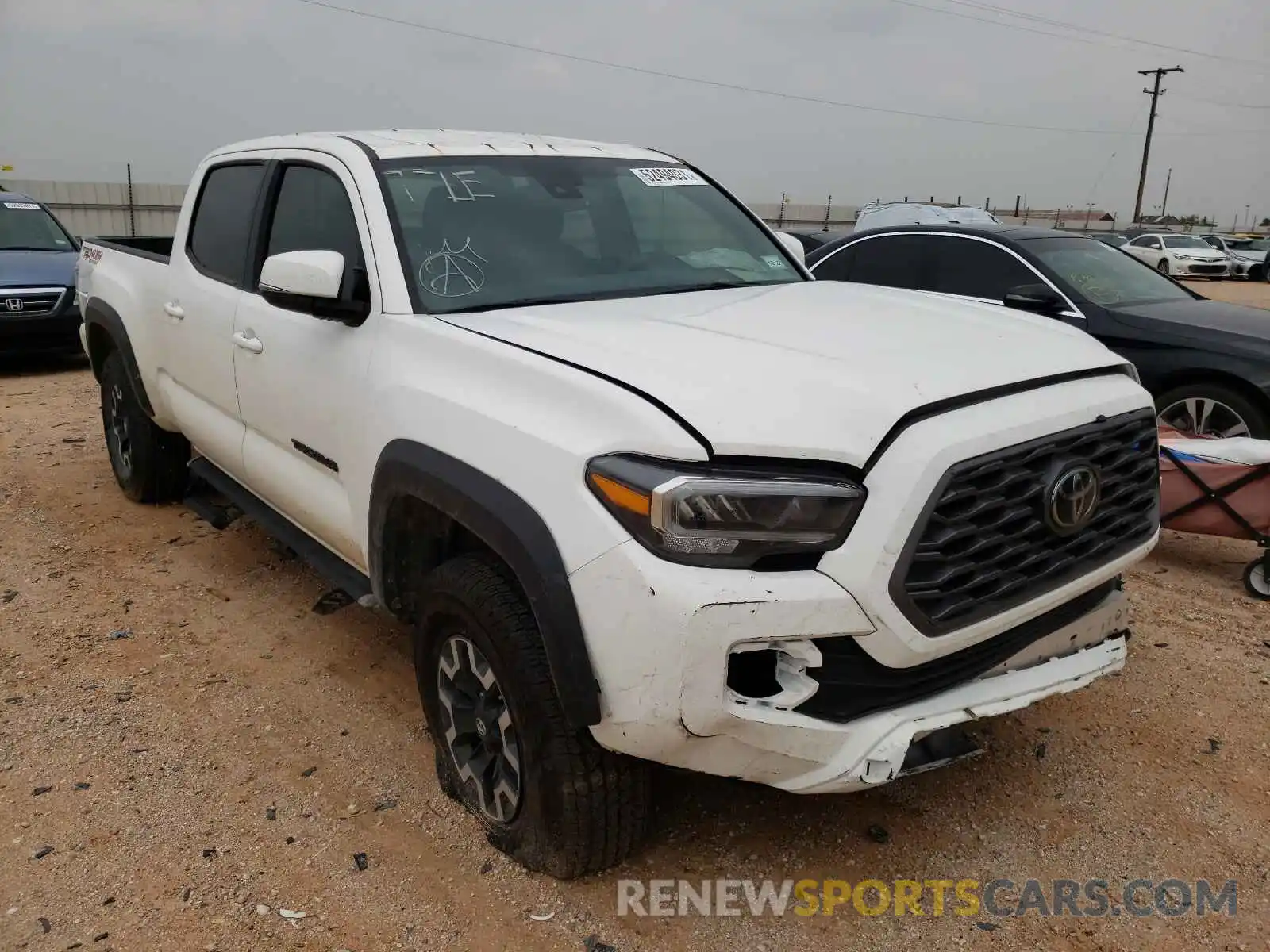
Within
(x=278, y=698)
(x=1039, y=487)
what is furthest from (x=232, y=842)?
(x=1039, y=487)

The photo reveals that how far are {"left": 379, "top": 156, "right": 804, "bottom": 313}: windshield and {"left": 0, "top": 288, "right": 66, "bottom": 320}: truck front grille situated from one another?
784 centimetres

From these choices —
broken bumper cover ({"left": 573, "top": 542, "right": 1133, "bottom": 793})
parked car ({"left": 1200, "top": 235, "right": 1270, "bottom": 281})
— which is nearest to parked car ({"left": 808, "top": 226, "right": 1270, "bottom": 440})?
broken bumper cover ({"left": 573, "top": 542, "right": 1133, "bottom": 793})

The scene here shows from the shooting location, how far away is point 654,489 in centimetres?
203

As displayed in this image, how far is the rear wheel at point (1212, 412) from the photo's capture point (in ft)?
17.1

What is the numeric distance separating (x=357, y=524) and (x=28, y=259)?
8909 mm

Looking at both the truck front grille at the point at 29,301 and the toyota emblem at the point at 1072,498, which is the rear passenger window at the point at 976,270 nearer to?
the toyota emblem at the point at 1072,498

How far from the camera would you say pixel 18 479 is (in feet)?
20.1

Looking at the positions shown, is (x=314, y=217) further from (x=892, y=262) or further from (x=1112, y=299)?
(x=1112, y=299)

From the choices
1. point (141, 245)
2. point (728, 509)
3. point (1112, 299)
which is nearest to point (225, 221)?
point (141, 245)

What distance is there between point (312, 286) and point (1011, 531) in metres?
1.97

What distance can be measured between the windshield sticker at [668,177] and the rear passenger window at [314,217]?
1.11 meters

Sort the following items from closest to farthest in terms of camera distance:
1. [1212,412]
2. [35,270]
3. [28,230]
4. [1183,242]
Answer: [1212,412]
[35,270]
[28,230]
[1183,242]

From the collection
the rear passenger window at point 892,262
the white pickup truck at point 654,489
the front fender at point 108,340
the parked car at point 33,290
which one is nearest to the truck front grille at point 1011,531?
the white pickup truck at point 654,489

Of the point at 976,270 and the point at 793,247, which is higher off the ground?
the point at 793,247
